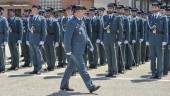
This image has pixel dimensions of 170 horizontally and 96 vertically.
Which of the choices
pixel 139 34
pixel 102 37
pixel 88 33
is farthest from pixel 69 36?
pixel 139 34

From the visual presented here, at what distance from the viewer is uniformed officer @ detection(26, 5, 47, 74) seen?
15664 millimetres

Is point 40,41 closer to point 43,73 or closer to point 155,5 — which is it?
point 43,73

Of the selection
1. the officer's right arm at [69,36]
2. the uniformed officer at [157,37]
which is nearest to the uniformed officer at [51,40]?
the uniformed officer at [157,37]

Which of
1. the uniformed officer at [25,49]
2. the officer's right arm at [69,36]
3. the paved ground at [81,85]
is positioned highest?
the officer's right arm at [69,36]

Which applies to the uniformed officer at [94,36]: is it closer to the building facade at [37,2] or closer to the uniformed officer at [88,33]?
the uniformed officer at [88,33]

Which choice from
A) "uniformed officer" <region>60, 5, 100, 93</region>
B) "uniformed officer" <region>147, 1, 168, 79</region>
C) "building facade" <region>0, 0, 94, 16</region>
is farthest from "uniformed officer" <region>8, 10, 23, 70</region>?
"building facade" <region>0, 0, 94, 16</region>

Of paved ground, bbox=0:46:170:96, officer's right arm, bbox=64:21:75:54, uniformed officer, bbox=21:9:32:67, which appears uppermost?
officer's right arm, bbox=64:21:75:54

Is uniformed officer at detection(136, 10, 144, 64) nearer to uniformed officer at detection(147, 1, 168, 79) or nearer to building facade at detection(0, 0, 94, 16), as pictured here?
uniformed officer at detection(147, 1, 168, 79)

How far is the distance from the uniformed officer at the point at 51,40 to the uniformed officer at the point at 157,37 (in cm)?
343

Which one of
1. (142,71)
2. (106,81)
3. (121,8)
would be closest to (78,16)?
(106,81)

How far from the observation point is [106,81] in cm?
1416

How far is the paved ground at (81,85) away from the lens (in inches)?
481

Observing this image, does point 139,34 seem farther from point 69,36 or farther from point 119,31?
point 69,36

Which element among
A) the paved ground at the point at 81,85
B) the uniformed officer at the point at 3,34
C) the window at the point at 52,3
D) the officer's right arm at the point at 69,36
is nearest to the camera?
the officer's right arm at the point at 69,36
